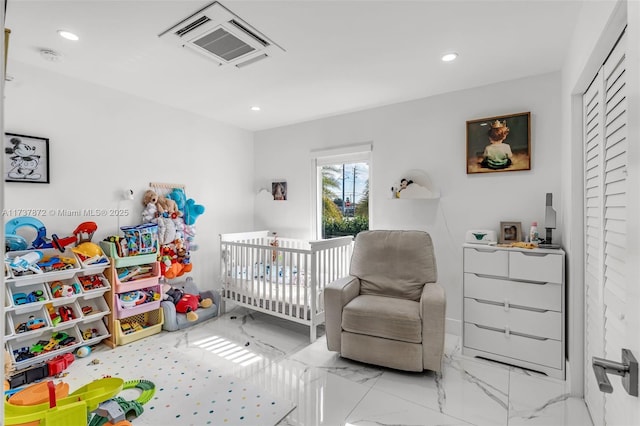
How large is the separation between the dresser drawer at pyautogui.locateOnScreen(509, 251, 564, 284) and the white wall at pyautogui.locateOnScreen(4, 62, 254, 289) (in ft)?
10.7

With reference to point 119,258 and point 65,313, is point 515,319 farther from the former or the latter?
point 65,313

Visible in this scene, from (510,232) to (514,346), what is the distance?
93 centimetres

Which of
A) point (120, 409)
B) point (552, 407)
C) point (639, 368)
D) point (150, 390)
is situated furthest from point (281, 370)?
point (639, 368)

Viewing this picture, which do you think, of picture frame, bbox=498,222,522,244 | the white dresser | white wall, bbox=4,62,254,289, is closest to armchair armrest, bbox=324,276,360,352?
the white dresser

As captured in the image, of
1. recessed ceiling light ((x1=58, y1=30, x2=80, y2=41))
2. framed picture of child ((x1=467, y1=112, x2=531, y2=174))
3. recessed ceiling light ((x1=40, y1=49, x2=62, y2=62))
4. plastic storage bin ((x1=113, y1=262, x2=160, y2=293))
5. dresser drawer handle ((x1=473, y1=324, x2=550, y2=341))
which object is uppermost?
recessed ceiling light ((x1=58, y1=30, x2=80, y2=41))

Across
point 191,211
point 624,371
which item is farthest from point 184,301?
point 624,371

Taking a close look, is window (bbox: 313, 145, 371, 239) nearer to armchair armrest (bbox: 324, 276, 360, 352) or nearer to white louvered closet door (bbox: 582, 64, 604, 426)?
armchair armrest (bbox: 324, 276, 360, 352)

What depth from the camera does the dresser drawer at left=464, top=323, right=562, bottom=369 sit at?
2.24m

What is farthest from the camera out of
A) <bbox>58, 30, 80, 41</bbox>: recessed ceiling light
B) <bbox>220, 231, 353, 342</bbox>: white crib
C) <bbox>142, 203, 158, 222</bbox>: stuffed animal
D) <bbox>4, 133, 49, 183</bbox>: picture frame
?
<bbox>142, 203, 158, 222</bbox>: stuffed animal

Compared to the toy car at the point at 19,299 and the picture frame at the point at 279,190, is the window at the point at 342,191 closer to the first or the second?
the picture frame at the point at 279,190

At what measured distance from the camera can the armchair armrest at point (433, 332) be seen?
219 cm

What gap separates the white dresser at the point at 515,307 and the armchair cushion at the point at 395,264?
340 mm

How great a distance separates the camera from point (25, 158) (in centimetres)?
246

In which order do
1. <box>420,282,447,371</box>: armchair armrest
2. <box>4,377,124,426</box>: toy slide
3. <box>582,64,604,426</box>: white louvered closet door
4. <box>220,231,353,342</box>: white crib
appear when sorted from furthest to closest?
<box>220,231,353,342</box>: white crib < <box>420,282,447,371</box>: armchair armrest < <box>582,64,604,426</box>: white louvered closet door < <box>4,377,124,426</box>: toy slide
